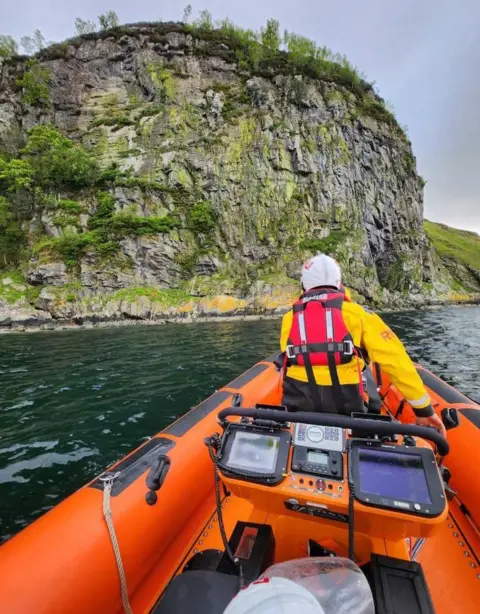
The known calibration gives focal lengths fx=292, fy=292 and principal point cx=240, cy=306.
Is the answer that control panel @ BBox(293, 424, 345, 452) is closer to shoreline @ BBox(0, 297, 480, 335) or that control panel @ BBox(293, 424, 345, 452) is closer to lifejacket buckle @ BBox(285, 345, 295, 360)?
lifejacket buckle @ BBox(285, 345, 295, 360)

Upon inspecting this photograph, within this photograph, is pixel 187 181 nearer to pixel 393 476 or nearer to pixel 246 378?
pixel 246 378

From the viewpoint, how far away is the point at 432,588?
179cm

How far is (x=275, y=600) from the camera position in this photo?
2.54ft

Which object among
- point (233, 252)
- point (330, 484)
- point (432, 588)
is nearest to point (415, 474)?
point (330, 484)

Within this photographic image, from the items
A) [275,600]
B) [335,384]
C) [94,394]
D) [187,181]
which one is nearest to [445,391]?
[335,384]

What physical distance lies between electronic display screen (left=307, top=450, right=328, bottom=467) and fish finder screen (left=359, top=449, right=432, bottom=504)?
156 mm

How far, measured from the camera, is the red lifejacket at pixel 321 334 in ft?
6.25

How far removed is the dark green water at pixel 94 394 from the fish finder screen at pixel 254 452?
Answer: 266 centimetres

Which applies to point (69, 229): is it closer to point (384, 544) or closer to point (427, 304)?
point (384, 544)

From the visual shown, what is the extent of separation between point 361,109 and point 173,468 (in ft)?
149

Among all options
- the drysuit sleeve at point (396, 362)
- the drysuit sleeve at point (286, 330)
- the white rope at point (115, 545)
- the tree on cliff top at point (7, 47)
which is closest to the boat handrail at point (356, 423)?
the drysuit sleeve at point (396, 362)

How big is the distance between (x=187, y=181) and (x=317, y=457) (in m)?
31.2

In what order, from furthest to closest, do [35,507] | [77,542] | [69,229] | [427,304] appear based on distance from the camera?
1. [427,304]
2. [69,229]
3. [35,507]
4. [77,542]

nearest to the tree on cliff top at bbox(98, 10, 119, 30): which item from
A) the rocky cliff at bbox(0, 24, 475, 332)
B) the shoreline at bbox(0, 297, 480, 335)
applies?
the rocky cliff at bbox(0, 24, 475, 332)
